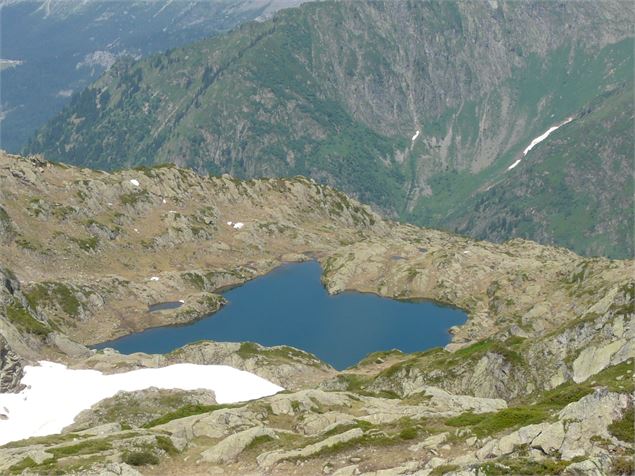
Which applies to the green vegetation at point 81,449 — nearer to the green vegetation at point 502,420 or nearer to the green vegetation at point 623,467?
the green vegetation at point 502,420

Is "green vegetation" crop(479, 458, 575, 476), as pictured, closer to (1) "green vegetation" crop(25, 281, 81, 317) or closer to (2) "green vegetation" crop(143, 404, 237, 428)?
(2) "green vegetation" crop(143, 404, 237, 428)

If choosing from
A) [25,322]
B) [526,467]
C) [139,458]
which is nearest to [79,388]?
[25,322]

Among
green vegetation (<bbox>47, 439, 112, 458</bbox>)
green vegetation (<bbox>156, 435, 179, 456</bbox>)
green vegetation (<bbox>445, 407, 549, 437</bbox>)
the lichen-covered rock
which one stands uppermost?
green vegetation (<bbox>47, 439, 112, 458</bbox>)

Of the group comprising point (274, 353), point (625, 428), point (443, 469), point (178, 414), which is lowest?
point (274, 353)

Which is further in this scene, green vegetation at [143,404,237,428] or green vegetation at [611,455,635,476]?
green vegetation at [143,404,237,428]

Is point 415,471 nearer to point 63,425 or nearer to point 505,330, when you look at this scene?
point 63,425

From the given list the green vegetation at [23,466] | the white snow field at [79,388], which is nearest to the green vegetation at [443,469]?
the green vegetation at [23,466]

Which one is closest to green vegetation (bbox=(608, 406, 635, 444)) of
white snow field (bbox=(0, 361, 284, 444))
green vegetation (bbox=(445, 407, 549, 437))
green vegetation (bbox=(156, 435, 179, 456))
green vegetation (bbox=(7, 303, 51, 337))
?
green vegetation (bbox=(445, 407, 549, 437))

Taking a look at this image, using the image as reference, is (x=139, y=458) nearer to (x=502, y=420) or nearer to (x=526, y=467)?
(x=502, y=420)

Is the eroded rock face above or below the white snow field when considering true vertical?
above
